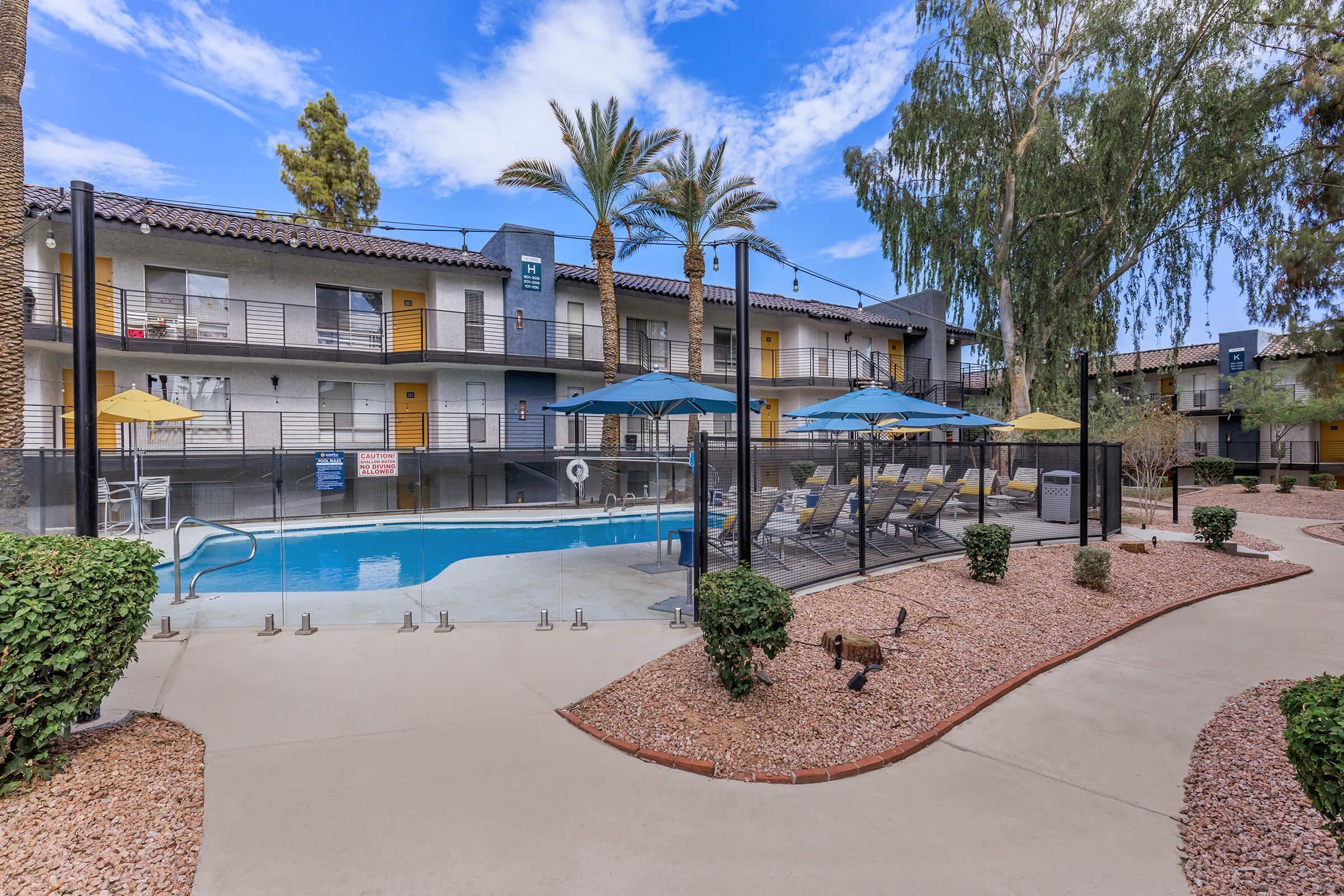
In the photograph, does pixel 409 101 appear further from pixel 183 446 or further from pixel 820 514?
pixel 820 514

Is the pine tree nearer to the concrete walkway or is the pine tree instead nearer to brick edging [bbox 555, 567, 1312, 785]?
the concrete walkway

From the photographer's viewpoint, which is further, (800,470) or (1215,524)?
(1215,524)

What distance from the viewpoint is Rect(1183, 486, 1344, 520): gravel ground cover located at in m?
18.5

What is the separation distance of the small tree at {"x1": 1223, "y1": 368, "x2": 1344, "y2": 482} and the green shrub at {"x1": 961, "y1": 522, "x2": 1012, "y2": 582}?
76.2 feet

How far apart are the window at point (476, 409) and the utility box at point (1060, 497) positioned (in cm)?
1532

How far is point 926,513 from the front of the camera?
1051cm

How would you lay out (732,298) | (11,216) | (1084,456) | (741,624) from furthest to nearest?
(732,298), (1084,456), (11,216), (741,624)

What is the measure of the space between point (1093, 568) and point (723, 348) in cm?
1864

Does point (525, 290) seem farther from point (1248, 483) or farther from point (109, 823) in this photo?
point (1248, 483)

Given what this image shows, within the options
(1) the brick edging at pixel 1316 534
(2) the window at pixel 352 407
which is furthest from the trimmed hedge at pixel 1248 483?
(2) the window at pixel 352 407

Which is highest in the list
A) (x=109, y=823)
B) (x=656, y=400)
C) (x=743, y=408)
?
(x=656, y=400)

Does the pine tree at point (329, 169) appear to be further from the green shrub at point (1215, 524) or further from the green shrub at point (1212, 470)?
the green shrub at point (1212, 470)

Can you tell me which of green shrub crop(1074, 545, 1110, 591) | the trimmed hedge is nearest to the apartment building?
green shrub crop(1074, 545, 1110, 591)

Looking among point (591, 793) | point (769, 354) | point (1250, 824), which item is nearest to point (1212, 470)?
point (769, 354)
